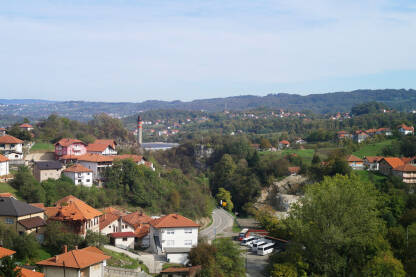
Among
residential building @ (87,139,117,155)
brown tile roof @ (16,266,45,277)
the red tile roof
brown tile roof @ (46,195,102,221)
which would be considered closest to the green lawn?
brown tile roof @ (46,195,102,221)

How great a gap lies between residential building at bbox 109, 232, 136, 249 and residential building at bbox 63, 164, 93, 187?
1052 cm

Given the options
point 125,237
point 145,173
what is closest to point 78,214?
point 125,237

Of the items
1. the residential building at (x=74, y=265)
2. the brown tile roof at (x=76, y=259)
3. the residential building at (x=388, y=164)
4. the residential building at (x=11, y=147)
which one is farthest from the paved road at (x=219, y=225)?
the residential building at (x=388, y=164)

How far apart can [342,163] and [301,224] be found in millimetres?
22274

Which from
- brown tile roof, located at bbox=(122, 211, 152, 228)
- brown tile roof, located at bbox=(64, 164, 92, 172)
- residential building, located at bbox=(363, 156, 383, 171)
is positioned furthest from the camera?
residential building, located at bbox=(363, 156, 383, 171)

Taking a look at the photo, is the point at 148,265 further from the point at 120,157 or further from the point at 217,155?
the point at 217,155

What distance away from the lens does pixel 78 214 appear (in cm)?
2700

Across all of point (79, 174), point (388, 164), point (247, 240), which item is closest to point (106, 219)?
point (79, 174)

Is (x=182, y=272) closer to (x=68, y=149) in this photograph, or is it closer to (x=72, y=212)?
(x=72, y=212)

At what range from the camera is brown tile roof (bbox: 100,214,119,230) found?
29.9 meters

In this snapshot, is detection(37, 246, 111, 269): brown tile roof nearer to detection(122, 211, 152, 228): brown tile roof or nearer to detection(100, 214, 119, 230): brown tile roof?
detection(100, 214, 119, 230): brown tile roof

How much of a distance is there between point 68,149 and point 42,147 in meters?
4.16

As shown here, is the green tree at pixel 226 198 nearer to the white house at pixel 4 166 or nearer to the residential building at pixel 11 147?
the residential building at pixel 11 147

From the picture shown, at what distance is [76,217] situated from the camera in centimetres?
2666
